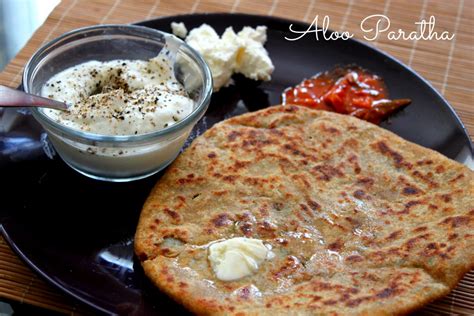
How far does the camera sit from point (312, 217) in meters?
2.86

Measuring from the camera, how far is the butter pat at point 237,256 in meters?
2.61

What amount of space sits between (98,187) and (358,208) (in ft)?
4.09

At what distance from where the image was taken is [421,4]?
4.79 meters

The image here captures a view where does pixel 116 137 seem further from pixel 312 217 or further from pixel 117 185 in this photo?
pixel 312 217

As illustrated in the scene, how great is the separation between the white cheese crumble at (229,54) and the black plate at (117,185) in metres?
0.08

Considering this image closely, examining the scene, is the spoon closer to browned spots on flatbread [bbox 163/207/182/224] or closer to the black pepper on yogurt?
the black pepper on yogurt

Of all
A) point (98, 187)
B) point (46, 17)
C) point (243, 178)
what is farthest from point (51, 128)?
point (46, 17)

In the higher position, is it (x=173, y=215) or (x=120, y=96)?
(x=120, y=96)

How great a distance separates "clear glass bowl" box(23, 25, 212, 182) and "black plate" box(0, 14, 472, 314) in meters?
0.12

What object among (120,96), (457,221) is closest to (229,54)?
(120,96)

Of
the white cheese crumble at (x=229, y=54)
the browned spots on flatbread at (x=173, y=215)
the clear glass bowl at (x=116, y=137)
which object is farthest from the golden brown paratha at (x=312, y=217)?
the white cheese crumble at (x=229, y=54)

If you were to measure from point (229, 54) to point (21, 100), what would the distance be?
1.23 metres

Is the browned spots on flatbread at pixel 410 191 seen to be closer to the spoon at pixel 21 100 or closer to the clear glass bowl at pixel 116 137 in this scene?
the clear glass bowl at pixel 116 137

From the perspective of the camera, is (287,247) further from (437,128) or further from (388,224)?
(437,128)
